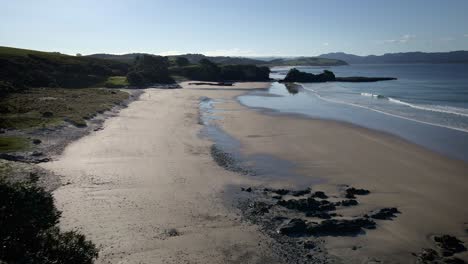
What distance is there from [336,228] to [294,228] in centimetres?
159

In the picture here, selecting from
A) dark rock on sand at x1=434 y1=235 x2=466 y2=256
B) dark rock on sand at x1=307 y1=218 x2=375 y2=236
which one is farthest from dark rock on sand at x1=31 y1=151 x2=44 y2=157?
dark rock on sand at x1=434 y1=235 x2=466 y2=256

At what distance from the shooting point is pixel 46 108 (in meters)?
37.2

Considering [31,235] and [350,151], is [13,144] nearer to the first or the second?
[31,235]

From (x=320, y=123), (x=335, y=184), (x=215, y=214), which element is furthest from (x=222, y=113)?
(x=215, y=214)

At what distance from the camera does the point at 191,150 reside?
26281 mm

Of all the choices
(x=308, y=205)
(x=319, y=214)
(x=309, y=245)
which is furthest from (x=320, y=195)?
(x=309, y=245)

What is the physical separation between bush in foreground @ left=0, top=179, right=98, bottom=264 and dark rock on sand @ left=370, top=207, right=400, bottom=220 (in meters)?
11.1

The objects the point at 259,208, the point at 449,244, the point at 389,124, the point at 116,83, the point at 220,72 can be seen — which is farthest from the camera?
the point at 220,72

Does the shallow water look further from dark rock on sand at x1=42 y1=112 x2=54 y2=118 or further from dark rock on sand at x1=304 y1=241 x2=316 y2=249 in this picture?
dark rock on sand at x1=42 y1=112 x2=54 y2=118

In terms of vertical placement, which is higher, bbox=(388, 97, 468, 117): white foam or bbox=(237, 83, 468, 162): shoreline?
bbox=(388, 97, 468, 117): white foam

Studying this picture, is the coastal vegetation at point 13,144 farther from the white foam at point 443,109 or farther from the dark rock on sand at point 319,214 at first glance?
the white foam at point 443,109

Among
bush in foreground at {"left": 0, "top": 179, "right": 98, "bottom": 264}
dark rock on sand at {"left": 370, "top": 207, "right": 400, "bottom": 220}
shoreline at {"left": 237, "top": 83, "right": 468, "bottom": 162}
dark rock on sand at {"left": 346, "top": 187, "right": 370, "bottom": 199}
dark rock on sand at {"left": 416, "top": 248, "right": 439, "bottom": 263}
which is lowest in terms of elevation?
dark rock on sand at {"left": 416, "top": 248, "right": 439, "bottom": 263}

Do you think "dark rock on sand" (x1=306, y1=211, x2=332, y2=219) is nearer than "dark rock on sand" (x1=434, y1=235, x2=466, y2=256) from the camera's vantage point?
No

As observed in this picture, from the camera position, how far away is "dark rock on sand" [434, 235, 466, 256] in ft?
42.5
